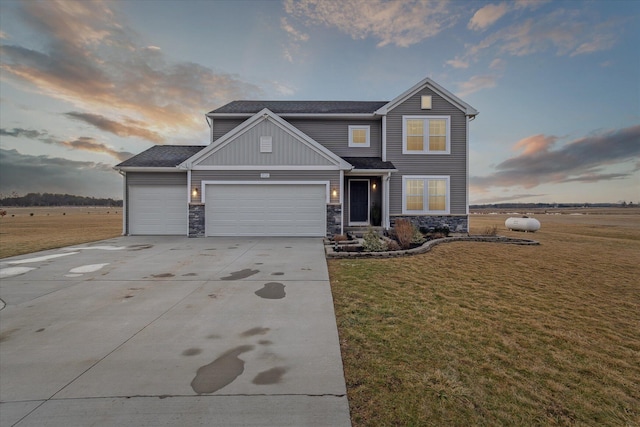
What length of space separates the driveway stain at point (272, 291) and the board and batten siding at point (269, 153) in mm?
8081

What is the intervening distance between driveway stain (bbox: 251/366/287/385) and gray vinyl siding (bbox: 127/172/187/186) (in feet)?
42.5

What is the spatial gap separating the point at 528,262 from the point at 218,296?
345 inches

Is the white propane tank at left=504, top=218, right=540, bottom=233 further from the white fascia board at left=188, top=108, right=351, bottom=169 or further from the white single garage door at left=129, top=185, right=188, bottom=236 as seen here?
the white single garage door at left=129, top=185, right=188, bottom=236

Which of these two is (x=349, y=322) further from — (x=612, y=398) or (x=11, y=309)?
(x=11, y=309)

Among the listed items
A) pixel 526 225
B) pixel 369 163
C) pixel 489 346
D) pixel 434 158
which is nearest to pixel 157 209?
pixel 369 163

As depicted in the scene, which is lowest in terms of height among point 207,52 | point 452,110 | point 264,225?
point 264,225

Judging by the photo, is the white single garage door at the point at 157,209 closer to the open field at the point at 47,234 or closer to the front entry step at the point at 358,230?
the open field at the point at 47,234

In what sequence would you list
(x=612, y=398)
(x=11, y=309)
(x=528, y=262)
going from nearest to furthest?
(x=612, y=398) → (x=11, y=309) → (x=528, y=262)

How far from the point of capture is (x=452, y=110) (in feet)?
46.9

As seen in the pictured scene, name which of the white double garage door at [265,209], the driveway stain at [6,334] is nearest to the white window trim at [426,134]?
the white double garage door at [265,209]

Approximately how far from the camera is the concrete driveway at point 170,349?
2096 mm

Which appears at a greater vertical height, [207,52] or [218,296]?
[207,52]

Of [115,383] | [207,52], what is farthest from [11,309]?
[207,52]

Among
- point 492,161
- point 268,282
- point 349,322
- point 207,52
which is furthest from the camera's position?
point 492,161
